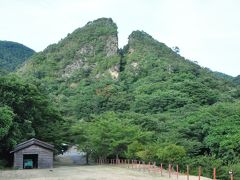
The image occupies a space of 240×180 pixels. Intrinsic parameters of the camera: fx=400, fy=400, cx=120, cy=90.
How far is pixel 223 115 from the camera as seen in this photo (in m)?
48.1

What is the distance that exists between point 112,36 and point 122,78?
1859cm

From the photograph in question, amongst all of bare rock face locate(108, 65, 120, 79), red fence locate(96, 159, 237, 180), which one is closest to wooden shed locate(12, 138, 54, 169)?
red fence locate(96, 159, 237, 180)

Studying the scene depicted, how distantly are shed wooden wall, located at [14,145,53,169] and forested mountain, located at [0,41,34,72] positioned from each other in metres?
94.3

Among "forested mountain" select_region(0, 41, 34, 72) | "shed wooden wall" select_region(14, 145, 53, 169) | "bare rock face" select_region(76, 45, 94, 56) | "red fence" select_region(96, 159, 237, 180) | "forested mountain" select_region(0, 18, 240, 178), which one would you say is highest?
"forested mountain" select_region(0, 41, 34, 72)

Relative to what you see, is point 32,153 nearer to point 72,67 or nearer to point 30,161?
point 30,161

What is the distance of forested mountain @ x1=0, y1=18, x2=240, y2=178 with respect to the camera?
36531 millimetres

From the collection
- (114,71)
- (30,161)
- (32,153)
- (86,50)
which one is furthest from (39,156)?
(86,50)

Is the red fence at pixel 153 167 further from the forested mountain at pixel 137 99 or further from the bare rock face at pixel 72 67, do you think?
the bare rock face at pixel 72 67

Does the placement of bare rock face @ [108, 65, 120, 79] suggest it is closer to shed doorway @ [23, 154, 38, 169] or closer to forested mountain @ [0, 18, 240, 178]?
forested mountain @ [0, 18, 240, 178]

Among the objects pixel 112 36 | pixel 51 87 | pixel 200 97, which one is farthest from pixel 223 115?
pixel 112 36

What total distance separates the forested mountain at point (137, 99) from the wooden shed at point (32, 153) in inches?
206

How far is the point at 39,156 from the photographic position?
32.8 m

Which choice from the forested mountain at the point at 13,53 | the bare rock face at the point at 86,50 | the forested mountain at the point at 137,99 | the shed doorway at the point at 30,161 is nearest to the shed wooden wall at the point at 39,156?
the shed doorway at the point at 30,161

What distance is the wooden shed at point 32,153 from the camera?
3203cm
